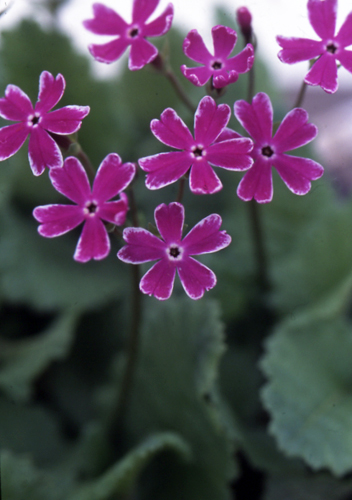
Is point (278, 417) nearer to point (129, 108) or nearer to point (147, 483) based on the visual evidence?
point (147, 483)

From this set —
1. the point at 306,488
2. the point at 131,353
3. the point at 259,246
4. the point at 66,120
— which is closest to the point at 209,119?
the point at 66,120

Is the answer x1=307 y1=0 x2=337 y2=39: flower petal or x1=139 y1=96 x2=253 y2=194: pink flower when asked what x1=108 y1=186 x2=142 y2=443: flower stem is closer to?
x1=139 y1=96 x2=253 y2=194: pink flower

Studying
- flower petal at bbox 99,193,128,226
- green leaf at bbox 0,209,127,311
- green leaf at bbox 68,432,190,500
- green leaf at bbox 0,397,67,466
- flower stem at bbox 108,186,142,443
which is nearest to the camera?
flower petal at bbox 99,193,128,226

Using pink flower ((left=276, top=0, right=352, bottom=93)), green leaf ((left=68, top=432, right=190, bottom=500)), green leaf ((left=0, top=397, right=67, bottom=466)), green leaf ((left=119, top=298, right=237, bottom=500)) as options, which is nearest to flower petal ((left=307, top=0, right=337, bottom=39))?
pink flower ((left=276, top=0, right=352, bottom=93))

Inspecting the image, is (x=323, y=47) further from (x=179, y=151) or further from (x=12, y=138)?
(x=12, y=138)

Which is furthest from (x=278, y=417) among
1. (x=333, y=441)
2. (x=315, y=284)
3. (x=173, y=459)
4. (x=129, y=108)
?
(x=129, y=108)
